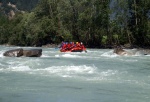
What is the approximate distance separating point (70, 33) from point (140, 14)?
1594 centimetres

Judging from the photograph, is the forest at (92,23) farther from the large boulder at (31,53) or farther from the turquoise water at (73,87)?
the turquoise water at (73,87)

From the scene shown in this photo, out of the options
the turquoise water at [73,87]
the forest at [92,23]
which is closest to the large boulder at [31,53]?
the turquoise water at [73,87]

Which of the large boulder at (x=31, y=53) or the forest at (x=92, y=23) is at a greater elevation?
the forest at (x=92, y=23)

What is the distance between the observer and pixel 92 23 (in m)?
54.3

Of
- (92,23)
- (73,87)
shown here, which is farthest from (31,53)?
(92,23)

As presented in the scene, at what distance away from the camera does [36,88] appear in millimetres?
12477

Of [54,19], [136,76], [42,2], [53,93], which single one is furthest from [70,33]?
[53,93]

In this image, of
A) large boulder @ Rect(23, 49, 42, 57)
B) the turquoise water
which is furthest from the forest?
the turquoise water

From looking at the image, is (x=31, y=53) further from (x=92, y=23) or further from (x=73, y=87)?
(x=92, y=23)

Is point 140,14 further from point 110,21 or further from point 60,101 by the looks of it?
point 60,101

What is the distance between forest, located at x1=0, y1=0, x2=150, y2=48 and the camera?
48.4 m

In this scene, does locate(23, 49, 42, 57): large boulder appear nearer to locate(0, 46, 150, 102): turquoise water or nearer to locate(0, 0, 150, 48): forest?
locate(0, 46, 150, 102): turquoise water

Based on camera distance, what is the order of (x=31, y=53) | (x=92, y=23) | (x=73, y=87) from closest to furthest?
(x=73, y=87)
(x=31, y=53)
(x=92, y=23)

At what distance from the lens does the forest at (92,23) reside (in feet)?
159
